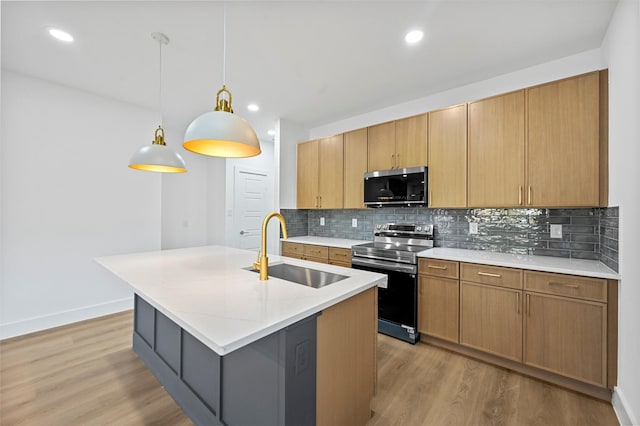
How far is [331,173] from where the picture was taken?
3859mm

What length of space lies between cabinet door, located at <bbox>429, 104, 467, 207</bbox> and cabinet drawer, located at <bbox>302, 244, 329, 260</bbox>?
139 cm

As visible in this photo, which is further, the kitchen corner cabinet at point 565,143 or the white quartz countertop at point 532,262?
the kitchen corner cabinet at point 565,143

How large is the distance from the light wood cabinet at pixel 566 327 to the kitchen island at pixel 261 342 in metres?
1.35

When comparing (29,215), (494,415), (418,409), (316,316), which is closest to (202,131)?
(316,316)

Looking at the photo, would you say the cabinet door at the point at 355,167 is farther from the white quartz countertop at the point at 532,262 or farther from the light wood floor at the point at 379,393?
the light wood floor at the point at 379,393

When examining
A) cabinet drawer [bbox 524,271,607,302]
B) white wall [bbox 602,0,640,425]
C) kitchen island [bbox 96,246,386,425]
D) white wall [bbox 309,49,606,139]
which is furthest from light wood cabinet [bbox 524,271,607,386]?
white wall [bbox 309,49,606,139]

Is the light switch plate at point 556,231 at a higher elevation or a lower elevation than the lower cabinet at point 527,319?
higher

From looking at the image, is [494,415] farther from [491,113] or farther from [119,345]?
[119,345]

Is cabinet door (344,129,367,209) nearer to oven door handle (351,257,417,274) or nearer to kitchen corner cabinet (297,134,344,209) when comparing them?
kitchen corner cabinet (297,134,344,209)

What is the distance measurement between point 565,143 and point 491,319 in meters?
1.55

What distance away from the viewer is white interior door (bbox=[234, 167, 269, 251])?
16.5ft

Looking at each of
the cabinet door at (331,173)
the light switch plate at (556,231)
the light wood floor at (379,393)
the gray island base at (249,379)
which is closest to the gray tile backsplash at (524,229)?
the light switch plate at (556,231)

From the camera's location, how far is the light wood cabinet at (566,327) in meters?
1.85

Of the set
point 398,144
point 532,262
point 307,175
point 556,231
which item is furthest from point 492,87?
point 307,175
